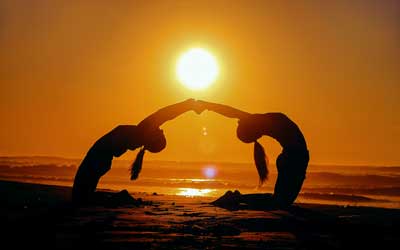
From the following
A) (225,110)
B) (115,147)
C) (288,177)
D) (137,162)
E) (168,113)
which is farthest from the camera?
(225,110)

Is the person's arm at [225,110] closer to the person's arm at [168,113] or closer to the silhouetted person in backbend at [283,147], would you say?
the silhouetted person in backbend at [283,147]

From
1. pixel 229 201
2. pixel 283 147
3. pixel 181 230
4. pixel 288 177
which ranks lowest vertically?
pixel 181 230

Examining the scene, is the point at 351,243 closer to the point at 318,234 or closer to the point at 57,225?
→ the point at 318,234

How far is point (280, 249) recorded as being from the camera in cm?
1138

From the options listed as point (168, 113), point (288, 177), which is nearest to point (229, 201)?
point (288, 177)

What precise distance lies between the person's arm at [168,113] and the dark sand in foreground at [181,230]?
12.4ft

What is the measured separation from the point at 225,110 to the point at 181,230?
939cm

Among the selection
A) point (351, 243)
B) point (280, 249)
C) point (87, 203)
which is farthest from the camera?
point (87, 203)

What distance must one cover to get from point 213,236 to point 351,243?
286 centimetres

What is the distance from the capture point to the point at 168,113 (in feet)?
73.8

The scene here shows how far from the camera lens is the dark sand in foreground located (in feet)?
38.7

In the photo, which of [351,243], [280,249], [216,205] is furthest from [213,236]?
[216,205]

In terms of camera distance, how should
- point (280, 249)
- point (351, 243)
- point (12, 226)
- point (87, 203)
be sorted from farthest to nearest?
point (87, 203) → point (12, 226) → point (351, 243) → point (280, 249)

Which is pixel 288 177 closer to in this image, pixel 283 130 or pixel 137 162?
pixel 283 130
